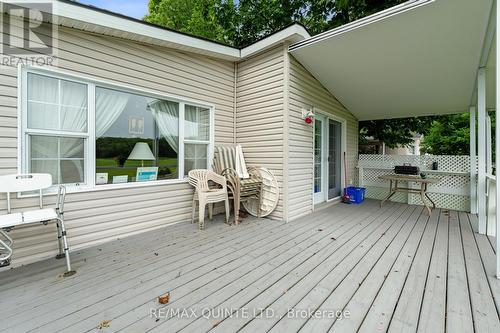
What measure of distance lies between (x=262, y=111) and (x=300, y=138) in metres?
0.86

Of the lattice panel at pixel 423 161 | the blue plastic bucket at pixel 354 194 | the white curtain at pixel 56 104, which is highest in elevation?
the white curtain at pixel 56 104

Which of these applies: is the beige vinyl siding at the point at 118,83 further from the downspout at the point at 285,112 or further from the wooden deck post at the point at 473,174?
the wooden deck post at the point at 473,174

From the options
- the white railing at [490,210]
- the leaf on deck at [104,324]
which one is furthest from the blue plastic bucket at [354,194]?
the leaf on deck at [104,324]

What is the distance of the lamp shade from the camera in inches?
130

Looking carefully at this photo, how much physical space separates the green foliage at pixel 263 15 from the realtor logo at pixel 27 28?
17.1 ft

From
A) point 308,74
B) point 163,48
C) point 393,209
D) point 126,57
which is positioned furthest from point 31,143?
point 393,209

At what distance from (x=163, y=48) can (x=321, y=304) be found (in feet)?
12.7

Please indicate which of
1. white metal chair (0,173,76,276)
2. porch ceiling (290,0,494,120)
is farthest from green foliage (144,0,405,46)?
white metal chair (0,173,76,276)

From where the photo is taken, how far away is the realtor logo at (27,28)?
7.54ft

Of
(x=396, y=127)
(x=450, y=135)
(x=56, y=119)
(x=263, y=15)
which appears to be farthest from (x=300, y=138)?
(x=450, y=135)

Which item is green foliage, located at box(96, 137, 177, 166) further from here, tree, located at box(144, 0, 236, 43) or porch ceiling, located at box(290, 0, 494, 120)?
tree, located at box(144, 0, 236, 43)

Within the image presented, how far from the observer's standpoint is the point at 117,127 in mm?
3148

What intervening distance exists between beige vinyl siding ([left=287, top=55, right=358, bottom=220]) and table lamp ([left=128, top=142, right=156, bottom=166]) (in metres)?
2.25

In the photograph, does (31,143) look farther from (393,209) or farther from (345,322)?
(393,209)
